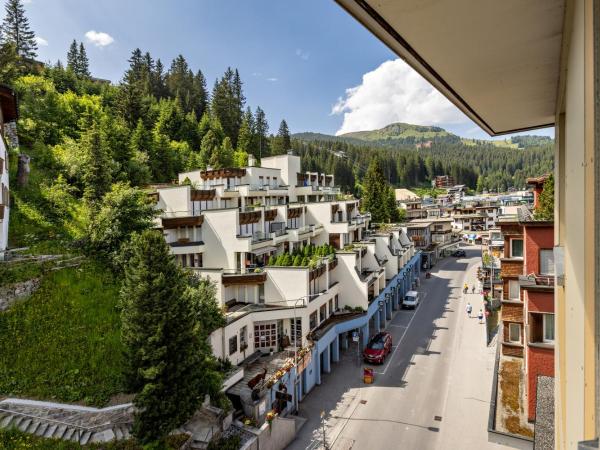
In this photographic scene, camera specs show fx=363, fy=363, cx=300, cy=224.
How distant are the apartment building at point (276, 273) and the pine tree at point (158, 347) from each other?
447 centimetres

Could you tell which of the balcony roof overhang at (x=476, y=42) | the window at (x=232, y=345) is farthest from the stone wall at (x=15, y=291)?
the balcony roof overhang at (x=476, y=42)

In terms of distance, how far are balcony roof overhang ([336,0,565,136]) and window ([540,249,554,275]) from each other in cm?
1587

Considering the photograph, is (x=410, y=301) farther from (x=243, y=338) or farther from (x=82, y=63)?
(x=82, y=63)

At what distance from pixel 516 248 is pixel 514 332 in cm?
495

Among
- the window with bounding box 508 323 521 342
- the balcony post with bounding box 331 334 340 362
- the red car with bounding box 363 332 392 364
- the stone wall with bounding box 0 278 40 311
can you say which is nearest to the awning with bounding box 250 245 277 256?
the balcony post with bounding box 331 334 340 362

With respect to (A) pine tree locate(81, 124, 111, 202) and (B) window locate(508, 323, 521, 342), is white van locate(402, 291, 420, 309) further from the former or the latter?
(A) pine tree locate(81, 124, 111, 202)

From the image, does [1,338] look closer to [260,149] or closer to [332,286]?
[332,286]

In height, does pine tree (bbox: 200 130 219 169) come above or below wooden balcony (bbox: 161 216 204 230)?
above

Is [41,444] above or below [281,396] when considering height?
above

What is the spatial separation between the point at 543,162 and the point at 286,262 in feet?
730

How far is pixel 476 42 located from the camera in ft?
9.61

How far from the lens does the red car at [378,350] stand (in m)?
27.4

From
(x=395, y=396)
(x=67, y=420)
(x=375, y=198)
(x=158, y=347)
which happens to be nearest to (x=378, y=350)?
(x=395, y=396)

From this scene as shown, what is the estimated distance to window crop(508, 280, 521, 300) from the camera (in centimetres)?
2105
